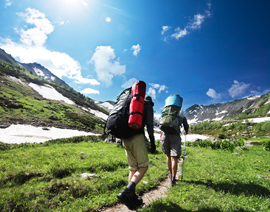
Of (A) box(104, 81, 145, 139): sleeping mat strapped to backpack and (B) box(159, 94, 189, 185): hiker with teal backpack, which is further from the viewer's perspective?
(B) box(159, 94, 189, 185): hiker with teal backpack

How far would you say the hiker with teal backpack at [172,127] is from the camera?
575 centimetres

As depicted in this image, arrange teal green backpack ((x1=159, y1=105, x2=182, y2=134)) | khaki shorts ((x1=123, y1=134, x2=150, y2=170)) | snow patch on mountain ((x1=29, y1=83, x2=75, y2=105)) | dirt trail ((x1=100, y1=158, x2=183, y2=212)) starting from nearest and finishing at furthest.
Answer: khaki shorts ((x1=123, y1=134, x2=150, y2=170)), dirt trail ((x1=100, y1=158, x2=183, y2=212)), teal green backpack ((x1=159, y1=105, x2=182, y2=134)), snow patch on mountain ((x1=29, y1=83, x2=75, y2=105))

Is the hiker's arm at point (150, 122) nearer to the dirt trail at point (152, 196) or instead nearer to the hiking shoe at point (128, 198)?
the hiking shoe at point (128, 198)

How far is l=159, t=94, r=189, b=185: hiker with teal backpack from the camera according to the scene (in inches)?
226

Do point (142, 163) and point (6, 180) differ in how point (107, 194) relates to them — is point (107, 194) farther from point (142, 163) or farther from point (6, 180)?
point (6, 180)

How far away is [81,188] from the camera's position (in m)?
A: 5.00

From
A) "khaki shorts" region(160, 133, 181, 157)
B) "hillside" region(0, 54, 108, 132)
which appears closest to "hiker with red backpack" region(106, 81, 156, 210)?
"khaki shorts" region(160, 133, 181, 157)

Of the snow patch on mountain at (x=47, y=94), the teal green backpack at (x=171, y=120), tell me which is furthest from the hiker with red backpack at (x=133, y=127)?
the snow patch on mountain at (x=47, y=94)

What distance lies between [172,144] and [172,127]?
82cm

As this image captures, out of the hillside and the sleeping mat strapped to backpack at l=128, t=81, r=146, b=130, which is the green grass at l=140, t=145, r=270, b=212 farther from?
the hillside

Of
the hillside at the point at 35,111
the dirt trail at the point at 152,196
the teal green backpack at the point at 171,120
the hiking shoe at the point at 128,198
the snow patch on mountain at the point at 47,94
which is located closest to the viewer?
the hiking shoe at the point at 128,198

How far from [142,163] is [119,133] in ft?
3.59

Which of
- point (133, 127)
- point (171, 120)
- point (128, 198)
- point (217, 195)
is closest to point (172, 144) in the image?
point (171, 120)

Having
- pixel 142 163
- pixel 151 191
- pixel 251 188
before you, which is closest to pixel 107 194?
pixel 151 191
